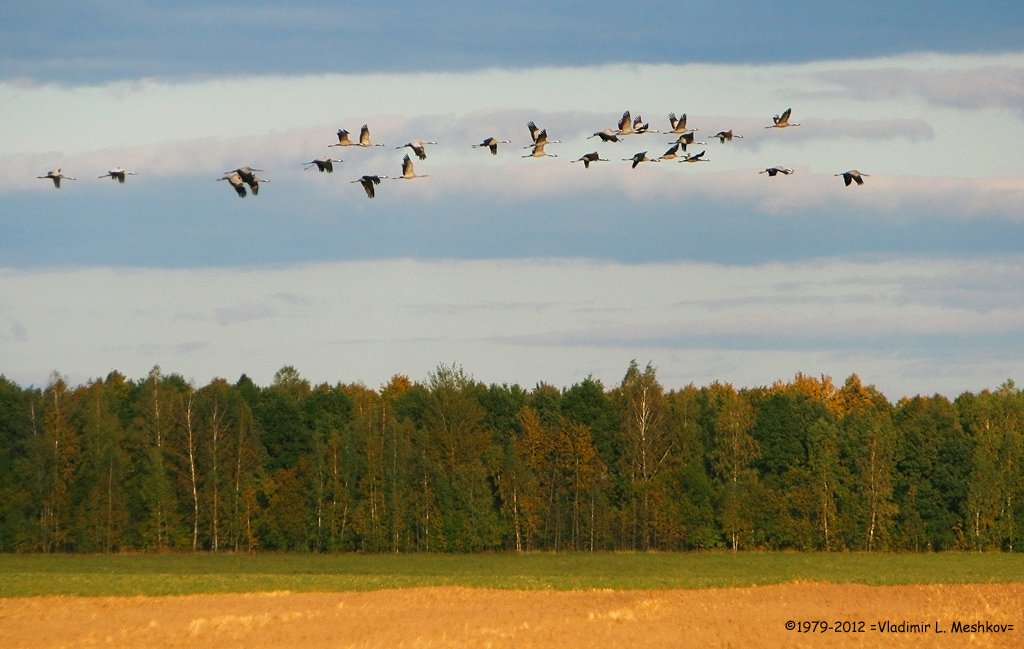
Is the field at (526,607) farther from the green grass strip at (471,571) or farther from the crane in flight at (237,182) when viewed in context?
the crane in flight at (237,182)

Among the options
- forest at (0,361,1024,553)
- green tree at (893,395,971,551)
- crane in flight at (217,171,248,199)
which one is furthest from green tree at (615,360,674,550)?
crane in flight at (217,171,248,199)

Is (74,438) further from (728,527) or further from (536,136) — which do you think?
(536,136)

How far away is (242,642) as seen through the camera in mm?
35281

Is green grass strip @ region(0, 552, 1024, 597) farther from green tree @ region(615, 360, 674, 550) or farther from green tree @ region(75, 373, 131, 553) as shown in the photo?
green tree @ region(615, 360, 674, 550)

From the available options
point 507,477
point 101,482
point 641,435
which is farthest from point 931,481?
point 101,482

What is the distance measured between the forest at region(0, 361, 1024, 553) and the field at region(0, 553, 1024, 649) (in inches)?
720

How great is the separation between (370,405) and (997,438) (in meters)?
37.7

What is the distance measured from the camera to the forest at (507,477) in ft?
279

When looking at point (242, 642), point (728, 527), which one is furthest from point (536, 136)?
point (728, 527)

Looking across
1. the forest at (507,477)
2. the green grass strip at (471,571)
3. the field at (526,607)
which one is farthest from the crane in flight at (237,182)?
the forest at (507,477)

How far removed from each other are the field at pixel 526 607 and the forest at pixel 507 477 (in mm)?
18293

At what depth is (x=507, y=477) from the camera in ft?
285

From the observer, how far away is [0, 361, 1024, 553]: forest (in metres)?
85.2

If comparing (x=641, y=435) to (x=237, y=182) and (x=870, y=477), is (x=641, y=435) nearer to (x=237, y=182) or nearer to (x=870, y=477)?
(x=870, y=477)
